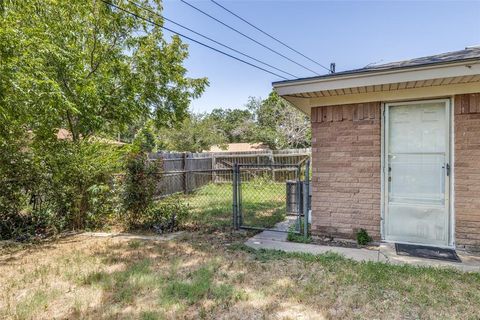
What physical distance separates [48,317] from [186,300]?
48.1 inches

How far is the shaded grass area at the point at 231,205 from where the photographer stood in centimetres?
641

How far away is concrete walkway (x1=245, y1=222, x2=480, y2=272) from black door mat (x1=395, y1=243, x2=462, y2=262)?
0.26 ft

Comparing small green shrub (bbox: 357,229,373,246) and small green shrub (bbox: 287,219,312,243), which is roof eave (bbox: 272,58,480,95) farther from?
small green shrub (bbox: 287,219,312,243)

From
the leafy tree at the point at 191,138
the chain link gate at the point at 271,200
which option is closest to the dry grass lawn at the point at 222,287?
the chain link gate at the point at 271,200

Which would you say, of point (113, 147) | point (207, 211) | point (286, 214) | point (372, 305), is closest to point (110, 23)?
point (113, 147)

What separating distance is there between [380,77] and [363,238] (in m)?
2.40

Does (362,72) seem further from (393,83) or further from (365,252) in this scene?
(365,252)

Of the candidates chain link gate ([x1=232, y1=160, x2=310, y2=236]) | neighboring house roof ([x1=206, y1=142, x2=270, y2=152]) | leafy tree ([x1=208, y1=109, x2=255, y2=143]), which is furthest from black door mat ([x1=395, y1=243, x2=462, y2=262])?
leafy tree ([x1=208, y1=109, x2=255, y2=143])

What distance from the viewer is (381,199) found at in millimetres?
4668

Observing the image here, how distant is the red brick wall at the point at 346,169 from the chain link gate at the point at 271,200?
0.96 ft

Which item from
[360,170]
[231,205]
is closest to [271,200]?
[231,205]

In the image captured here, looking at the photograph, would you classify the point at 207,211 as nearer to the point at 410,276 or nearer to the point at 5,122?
the point at 5,122

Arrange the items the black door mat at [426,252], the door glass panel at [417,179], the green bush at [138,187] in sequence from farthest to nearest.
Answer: the green bush at [138,187] < the door glass panel at [417,179] < the black door mat at [426,252]

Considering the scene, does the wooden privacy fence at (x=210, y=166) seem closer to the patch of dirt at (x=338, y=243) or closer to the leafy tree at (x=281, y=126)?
the patch of dirt at (x=338, y=243)
